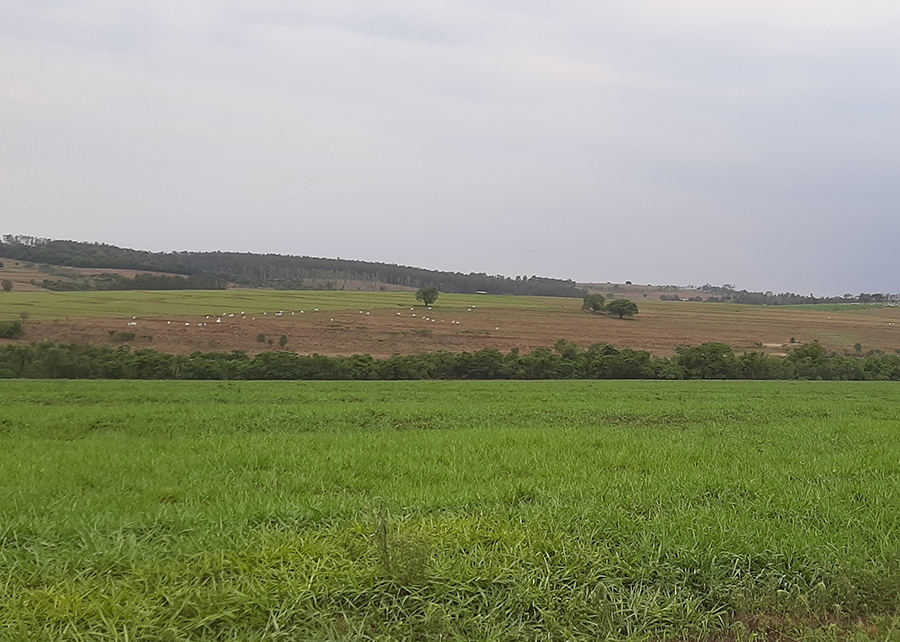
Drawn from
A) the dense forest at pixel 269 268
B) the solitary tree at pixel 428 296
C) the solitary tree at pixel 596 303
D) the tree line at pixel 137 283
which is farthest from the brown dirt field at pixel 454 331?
the dense forest at pixel 269 268

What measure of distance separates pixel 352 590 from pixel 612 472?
5008 millimetres

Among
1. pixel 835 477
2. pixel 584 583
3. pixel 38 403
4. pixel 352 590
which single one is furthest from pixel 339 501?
pixel 38 403

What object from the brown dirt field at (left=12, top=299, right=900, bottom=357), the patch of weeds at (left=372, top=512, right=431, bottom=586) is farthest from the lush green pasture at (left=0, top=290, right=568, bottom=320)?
the patch of weeds at (left=372, top=512, right=431, bottom=586)

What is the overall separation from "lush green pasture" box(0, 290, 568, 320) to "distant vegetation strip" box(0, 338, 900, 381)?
20081 mm

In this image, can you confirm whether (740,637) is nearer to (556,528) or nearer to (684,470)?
(556,528)

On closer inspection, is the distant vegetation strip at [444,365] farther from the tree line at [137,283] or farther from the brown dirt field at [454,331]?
the tree line at [137,283]

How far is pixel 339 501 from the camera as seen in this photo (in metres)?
7.32

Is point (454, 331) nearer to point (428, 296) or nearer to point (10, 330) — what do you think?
point (428, 296)

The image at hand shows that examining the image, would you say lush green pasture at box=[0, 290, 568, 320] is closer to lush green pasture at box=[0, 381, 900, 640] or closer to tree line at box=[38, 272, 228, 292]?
tree line at box=[38, 272, 228, 292]

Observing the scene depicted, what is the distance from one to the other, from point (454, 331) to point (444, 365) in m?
20.3

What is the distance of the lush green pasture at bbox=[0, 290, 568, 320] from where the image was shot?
64188mm

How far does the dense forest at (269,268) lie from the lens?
416 feet

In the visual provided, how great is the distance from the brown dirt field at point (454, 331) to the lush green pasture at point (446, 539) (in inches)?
1657

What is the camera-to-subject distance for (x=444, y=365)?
150 ft
